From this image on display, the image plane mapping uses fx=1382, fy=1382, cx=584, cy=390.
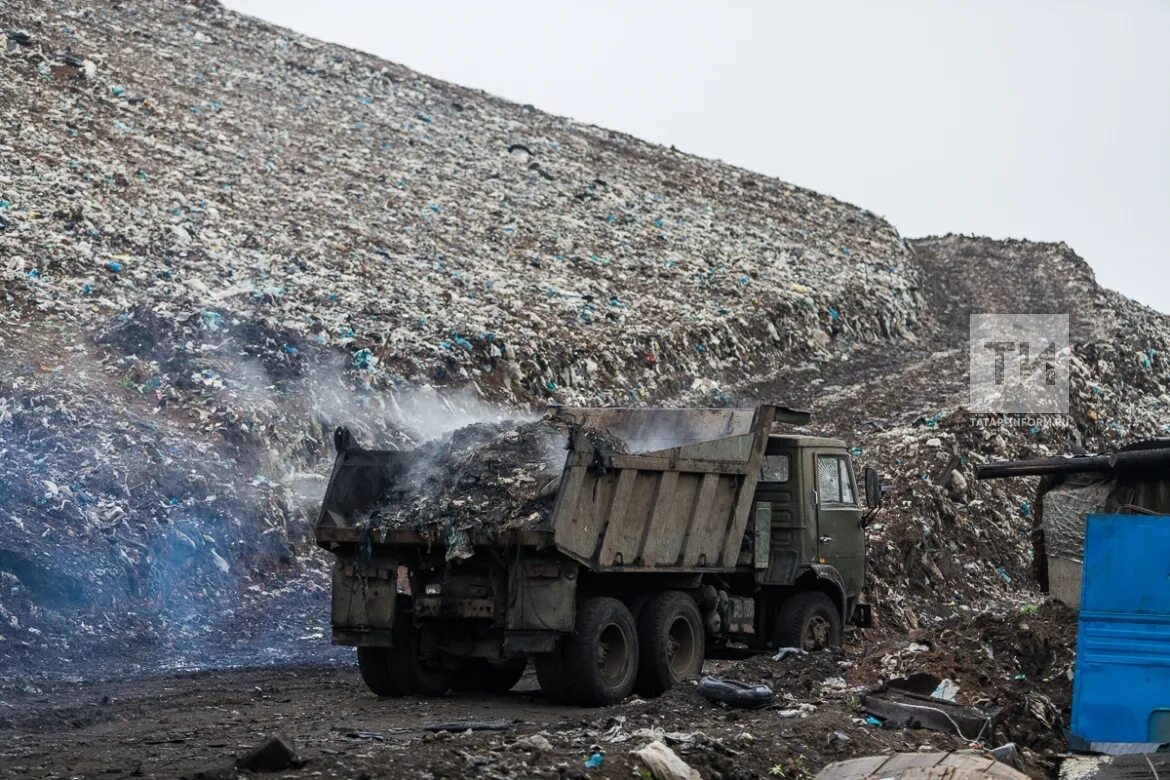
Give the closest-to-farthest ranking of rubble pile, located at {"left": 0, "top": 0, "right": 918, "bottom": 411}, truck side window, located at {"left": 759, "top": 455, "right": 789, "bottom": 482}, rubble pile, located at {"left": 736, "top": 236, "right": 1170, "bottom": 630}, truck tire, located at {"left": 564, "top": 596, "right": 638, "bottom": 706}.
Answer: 1. truck tire, located at {"left": 564, "top": 596, "right": 638, "bottom": 706}
2. truck side window, located at {"left": 759, "top": 455, "right": 789, "bottom": 482}
3. rubble pile, located at {"left": 736, "top": 236, "right": 1170, "bottom": 630}
4. rubble pile, located at {"left": 0, "top": 0, "right": 918, "bottom": 411}

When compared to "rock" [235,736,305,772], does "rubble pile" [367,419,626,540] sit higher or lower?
higher

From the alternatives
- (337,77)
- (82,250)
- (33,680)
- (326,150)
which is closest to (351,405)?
(82,250)

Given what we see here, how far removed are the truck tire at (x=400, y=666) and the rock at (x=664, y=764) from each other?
10.5ft

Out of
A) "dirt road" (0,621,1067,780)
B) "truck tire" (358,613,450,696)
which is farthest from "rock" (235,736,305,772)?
"truck tire" (358,613,450,696)

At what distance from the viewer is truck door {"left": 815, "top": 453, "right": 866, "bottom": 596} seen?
→ 11891 millimetres

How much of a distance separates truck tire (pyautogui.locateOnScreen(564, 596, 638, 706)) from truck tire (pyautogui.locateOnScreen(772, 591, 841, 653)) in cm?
208

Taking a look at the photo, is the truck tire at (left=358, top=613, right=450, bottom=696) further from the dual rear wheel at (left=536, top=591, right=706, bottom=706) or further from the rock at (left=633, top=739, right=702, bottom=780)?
the rock at (left=633, top=739, right=702, bottom=780)

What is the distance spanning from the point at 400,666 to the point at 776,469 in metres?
3.67

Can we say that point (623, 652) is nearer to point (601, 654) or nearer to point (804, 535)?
point (601, 654)

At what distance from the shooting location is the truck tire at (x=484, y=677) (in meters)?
10.5

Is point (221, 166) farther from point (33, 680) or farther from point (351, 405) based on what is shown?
point (33, 680)

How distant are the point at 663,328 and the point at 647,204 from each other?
27.9ft

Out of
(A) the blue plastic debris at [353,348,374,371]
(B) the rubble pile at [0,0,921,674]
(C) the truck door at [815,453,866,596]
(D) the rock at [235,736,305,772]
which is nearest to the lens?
(D) the rock at [235,736,305,772]

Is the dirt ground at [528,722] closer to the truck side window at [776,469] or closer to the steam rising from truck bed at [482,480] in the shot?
the steam rising from truck bed at [482,480]
